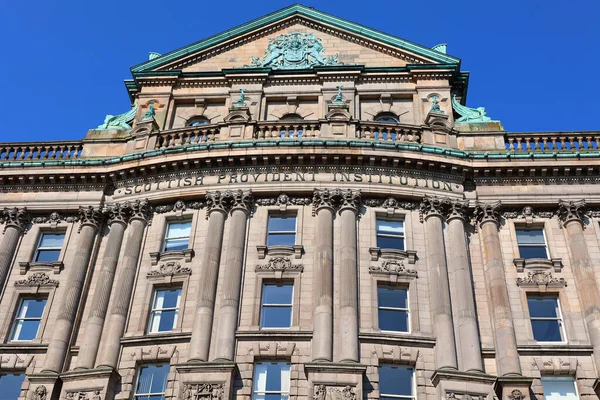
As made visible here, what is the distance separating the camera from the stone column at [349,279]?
25.2 m

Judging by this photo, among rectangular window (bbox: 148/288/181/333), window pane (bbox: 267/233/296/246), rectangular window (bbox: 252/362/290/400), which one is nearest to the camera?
rectangular window (bbox: 252/362/290/400)

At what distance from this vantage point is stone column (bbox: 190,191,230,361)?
25.5m

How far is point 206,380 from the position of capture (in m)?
24.3

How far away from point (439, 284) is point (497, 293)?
222 cm

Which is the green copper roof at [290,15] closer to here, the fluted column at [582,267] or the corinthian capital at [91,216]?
the corinthian capital at [91,216]

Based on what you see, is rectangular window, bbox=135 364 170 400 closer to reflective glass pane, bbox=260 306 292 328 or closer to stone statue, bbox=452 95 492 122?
reflective glass pane, bbox=260 306 292 328

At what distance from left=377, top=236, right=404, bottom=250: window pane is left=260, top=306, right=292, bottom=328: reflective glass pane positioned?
4769 millimetres

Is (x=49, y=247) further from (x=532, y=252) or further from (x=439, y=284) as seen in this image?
(x=532, y=252)

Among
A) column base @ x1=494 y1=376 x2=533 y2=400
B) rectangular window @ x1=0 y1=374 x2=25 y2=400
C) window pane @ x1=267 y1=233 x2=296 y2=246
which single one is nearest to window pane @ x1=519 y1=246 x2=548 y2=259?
column base @ x1=494 y1=376 x2=533 y2=400

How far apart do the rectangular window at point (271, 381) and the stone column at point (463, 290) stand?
20.5 feet

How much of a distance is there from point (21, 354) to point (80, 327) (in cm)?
229

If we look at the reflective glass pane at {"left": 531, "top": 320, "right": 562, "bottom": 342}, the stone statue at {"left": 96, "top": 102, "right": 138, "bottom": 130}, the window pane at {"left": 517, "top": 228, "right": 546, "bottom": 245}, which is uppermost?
the stone statue at {"left": 96, "top": 102, "right": 138, "bottom": 130}

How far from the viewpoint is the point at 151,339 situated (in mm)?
26250

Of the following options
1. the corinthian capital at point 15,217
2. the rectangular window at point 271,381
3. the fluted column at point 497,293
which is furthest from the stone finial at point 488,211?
the corinthian capital at point 15,217
